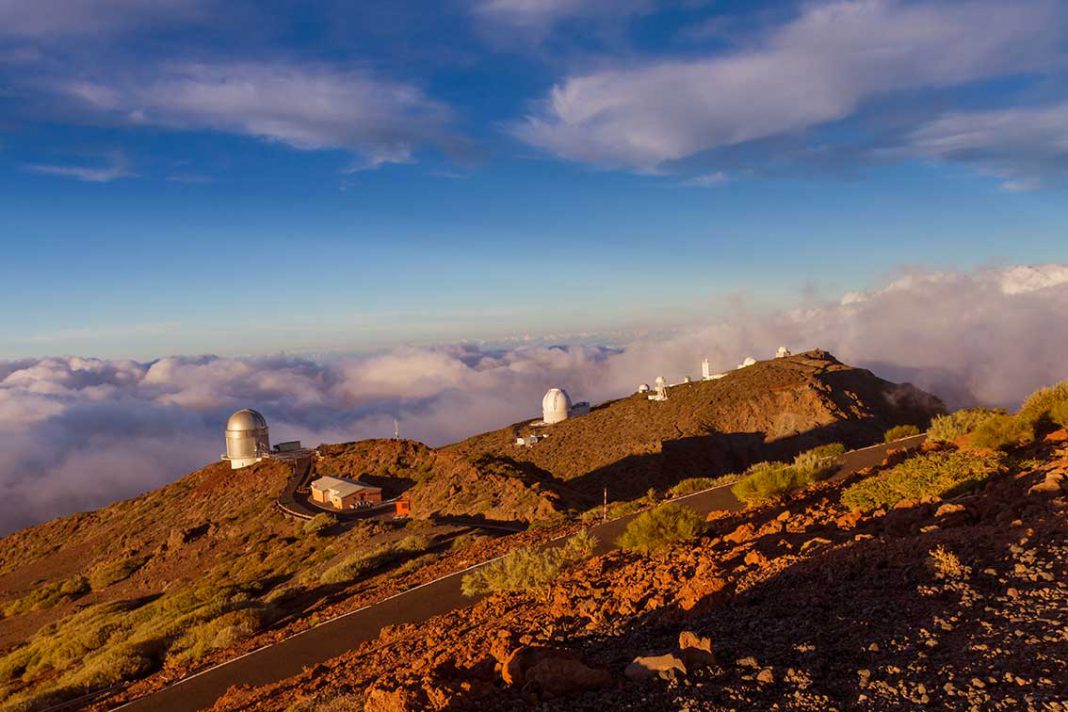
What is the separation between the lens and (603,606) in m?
7.72

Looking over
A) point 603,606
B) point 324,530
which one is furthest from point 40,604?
point 603,606

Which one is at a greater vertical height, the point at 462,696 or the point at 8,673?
the point at 462,696

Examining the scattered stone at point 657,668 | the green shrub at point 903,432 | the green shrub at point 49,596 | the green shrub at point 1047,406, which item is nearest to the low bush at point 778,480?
the green shrub at point 1047,406

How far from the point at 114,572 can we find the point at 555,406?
1687 inches

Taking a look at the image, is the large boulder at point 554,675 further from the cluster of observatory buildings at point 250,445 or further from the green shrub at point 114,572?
the cluster of observatory buildings at point 250,445

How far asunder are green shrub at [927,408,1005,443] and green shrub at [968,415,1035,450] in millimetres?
2588

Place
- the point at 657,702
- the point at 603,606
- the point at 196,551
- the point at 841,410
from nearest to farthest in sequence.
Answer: the point at 657,702, the point at 603,606, the point at 196,551, the point at 841,410

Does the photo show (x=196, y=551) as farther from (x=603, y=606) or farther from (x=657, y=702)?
(x=657, y=702)

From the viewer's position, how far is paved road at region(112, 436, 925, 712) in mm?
10234

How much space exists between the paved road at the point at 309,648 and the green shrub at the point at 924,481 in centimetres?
507

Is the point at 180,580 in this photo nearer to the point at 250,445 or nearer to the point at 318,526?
the point at 318,526

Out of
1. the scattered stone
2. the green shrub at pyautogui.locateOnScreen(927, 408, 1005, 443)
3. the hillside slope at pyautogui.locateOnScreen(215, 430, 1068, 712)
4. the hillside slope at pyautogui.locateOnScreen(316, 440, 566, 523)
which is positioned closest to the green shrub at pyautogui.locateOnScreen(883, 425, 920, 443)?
the green shrub at pyautogui.locateOnScreen(927, 408, 1005, 443)

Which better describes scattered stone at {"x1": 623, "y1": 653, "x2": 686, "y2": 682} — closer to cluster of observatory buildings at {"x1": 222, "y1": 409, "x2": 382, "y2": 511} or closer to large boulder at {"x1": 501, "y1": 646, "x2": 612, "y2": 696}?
large boulder at {"x1": 501, "y1": 646, "x2": 612, "y2": 696}

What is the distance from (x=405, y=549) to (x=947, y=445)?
1515 centimetres
